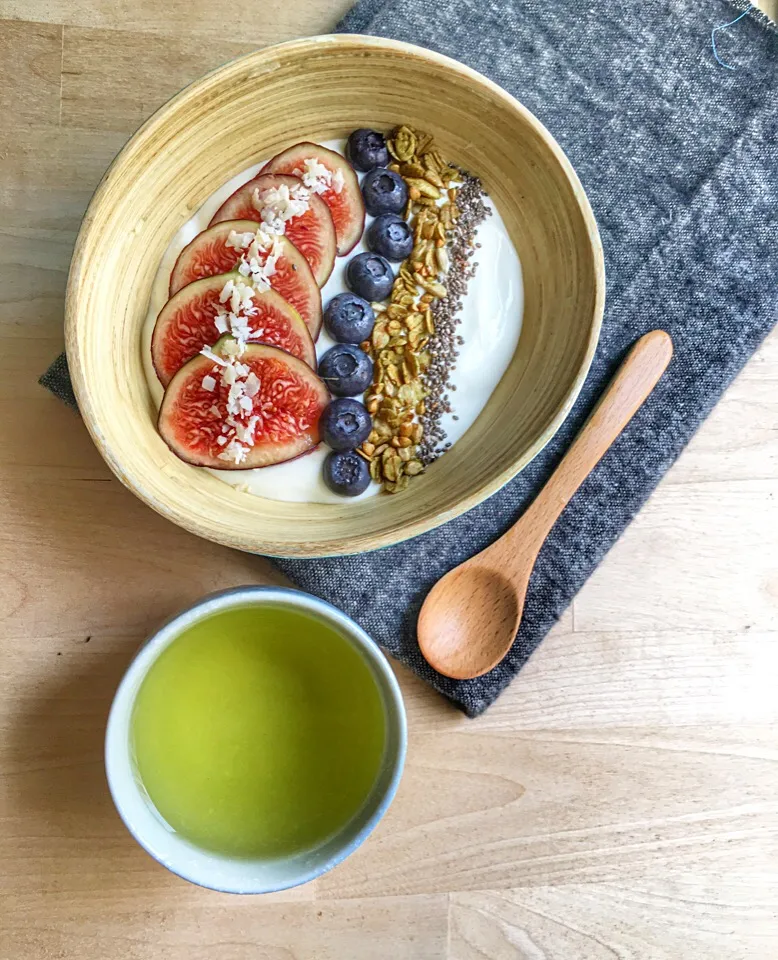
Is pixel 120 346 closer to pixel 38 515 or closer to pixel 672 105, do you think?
pixel 38 515

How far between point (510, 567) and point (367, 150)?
60cm

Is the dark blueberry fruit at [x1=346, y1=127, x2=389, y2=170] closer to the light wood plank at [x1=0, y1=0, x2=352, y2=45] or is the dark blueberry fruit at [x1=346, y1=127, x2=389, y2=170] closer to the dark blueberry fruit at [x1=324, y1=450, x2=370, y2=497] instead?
the light wood plank at [x1=0, y1=0, x2=352, y2=45]

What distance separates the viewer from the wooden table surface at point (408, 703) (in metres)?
1.12

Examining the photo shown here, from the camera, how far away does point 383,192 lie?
3.55ft

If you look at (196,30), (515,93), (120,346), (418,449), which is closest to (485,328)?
(418,449)

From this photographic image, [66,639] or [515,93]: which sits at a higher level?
[515,93]

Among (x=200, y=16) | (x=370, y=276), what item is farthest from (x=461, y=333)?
(x=200, y=16)

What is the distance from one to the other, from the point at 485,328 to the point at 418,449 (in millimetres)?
195

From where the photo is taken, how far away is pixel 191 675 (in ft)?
3.46

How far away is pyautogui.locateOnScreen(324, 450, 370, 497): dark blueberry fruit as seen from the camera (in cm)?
105

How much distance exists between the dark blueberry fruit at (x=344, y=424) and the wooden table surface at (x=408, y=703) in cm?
22

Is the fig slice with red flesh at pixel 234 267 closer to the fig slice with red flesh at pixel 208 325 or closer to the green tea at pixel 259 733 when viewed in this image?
the fig slice with red flesh at pixel 208 325

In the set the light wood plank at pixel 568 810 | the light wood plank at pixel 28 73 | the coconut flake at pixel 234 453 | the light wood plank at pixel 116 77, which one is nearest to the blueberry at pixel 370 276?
the coconut flake at pixel 234 453

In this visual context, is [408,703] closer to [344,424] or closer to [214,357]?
[344,424]
